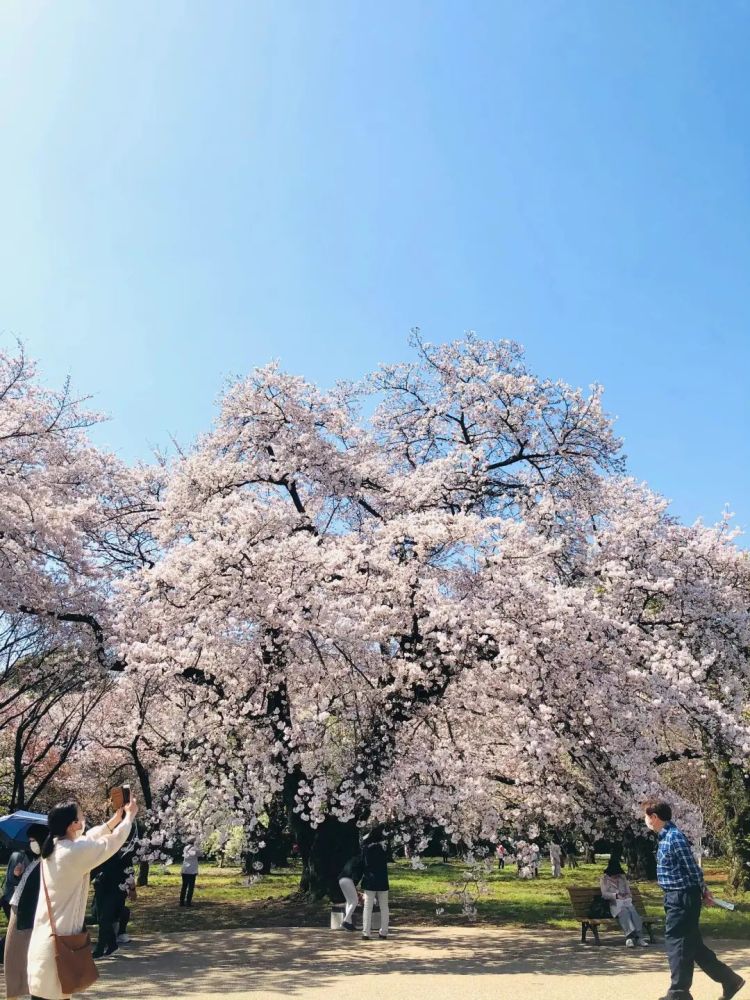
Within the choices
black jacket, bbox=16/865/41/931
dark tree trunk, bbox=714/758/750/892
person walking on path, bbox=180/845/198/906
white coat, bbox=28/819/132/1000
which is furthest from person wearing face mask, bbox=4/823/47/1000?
dark tree trunk, bbox=714/758/750/892

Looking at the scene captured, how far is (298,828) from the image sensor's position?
16000 millimetres

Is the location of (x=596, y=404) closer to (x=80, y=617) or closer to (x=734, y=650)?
(x=734, y=650)

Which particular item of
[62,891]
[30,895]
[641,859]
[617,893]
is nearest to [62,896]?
[62,891]

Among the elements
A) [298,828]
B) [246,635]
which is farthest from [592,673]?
[298,828]

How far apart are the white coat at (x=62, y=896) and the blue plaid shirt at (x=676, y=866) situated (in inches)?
185

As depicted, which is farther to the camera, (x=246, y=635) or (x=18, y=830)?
(x=246, y=635)

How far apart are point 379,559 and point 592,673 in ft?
13.0

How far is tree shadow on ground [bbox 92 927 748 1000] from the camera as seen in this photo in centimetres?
849

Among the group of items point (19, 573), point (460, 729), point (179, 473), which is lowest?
point (460, 729)

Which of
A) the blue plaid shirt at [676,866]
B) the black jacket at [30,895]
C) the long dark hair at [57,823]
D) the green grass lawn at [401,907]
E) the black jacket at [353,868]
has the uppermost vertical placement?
the long dark hair at [57,823]

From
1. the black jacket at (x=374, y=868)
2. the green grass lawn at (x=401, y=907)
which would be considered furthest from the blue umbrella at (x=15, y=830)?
the green grass lawn at (x=401, y=907)

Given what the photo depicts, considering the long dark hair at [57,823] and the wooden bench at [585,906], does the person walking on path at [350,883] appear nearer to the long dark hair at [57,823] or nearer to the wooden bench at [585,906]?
the wooden bench at [585,906]

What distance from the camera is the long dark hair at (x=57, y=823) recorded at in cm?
497

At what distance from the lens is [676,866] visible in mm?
6816
